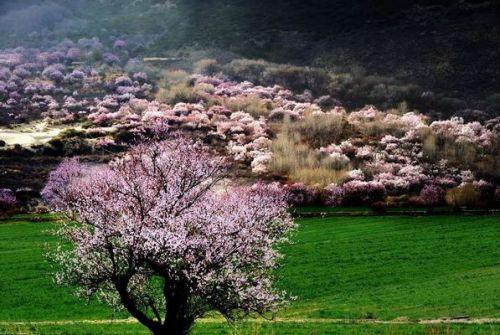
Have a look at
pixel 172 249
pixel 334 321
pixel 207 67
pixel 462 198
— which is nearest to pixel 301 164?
pixel 462 198

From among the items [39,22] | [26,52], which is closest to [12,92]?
[26,52]

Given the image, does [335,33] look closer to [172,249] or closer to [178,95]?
[178,95]

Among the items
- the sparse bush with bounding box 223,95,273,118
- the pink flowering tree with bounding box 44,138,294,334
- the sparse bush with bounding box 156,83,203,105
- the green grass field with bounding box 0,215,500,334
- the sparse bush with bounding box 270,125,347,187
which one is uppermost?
the sparse bush with bounding box 156,83,203,105

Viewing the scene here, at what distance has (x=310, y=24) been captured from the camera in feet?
458

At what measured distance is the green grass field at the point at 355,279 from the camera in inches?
1225

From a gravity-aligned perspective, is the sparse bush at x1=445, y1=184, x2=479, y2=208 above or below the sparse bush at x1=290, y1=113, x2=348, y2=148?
below

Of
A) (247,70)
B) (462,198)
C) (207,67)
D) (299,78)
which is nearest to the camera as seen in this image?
(462,198)

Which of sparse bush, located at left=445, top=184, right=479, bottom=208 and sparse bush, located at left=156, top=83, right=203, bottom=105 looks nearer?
sparse bush, located at left=445, top=184, right=479, bottom=208

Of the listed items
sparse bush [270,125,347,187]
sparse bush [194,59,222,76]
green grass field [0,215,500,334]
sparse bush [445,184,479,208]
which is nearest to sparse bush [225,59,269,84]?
sparse bush [194,59,222,76]

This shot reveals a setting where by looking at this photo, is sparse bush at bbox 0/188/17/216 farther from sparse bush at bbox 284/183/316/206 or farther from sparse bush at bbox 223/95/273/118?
sparse bush at bbox 223/95/273/118

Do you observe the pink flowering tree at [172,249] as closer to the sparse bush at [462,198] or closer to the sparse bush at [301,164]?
the sparse bush at [462,198]

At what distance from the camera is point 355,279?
136 ft

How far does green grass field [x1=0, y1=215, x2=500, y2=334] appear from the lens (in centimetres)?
3111

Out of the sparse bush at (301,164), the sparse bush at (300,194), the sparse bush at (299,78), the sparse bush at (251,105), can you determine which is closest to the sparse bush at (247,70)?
the sparse bush at (299,78)
